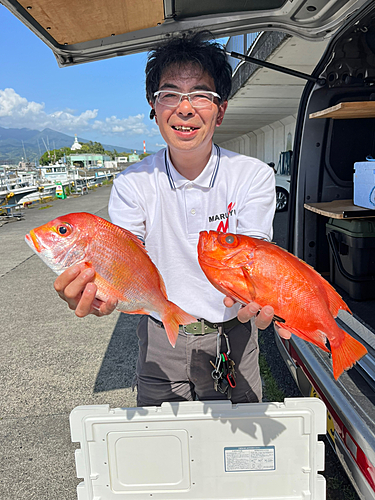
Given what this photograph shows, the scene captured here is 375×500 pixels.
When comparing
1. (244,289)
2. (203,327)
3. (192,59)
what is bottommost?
(203,327)

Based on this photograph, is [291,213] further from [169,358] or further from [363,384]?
[169,358]

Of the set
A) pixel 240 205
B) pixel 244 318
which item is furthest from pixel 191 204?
pixel 244 318

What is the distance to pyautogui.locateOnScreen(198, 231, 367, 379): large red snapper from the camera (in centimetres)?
145

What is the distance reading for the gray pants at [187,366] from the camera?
2164 mm

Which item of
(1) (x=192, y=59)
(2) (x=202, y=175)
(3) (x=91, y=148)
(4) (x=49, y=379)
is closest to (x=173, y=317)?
(2) (x=202, y=175)

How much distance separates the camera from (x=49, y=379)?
4.34 m

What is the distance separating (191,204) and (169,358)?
35.7 inches

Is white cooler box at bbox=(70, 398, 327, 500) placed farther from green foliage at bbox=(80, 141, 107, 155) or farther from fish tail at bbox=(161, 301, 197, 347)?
green foliage at bbox=(80, 141, 107, 155)

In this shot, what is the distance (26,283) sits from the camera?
826 cm

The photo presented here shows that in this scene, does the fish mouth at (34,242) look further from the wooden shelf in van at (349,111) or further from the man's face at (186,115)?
the wooden shelf in van at (349,111)

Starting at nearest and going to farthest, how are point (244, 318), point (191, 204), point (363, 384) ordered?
1. point (244, 318)
2. point (191, 204)
3. point (363, 384)

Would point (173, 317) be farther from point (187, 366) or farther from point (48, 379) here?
point (48, 379)

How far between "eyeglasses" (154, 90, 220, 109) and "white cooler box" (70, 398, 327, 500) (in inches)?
61.2

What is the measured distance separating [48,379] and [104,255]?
341 centimetres
